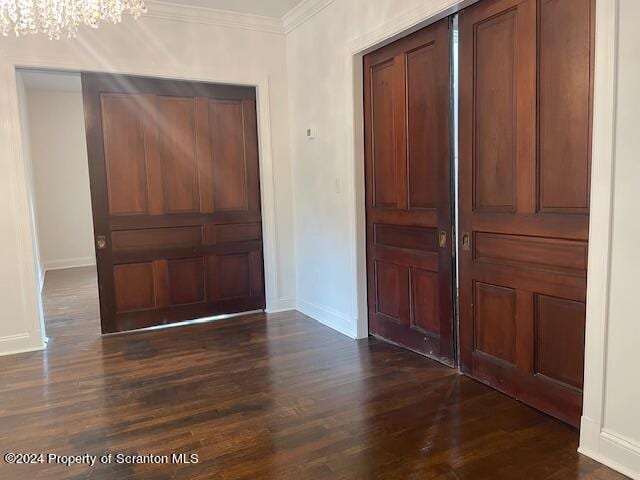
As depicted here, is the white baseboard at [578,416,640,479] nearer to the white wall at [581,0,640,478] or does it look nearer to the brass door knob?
the white wall at [581,0,640,478]

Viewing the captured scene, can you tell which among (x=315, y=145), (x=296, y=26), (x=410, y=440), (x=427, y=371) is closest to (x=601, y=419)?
(x=410, y=440)

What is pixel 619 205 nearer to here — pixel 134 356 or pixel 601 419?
pixel 601 419

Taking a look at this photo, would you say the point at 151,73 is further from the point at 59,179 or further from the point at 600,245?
the point at 59,179

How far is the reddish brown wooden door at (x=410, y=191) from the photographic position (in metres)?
3.00

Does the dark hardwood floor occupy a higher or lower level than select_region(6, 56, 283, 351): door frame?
lower

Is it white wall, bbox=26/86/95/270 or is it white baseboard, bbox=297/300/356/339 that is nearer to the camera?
white baseboard, bbox=297/300/356/339

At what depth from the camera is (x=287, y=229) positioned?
15.3 feet

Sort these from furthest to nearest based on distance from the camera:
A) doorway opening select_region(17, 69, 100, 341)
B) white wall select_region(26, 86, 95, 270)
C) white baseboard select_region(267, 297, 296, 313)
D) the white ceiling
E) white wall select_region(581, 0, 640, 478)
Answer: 1. white wall select_region(26, 86, 95, 270)
2. doorway opening select_region(17, 69, 100, 341)
3. white baseboard select_region(267, 297, 296, 313)
4. the white ceiling
5. white wall select_region(581, 0, 640, 478)

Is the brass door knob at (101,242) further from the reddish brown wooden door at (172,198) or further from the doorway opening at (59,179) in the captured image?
the doorway opening at (59,179)

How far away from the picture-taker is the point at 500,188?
261cm

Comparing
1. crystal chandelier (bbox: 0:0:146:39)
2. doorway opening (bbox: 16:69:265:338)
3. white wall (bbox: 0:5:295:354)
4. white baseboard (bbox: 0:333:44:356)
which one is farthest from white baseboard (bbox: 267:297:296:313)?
crystal chandelier (bbox: 0:0:146:39)

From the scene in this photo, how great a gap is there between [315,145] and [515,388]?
8.19ft

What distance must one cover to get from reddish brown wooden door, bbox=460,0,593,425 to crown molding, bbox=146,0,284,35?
2225 millimetres

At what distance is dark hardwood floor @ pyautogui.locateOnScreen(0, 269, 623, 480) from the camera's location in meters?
2.06
